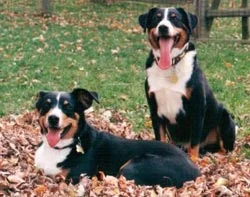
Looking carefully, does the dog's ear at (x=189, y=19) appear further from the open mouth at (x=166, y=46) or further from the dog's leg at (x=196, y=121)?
the dog's leg at (x=196, y=121)

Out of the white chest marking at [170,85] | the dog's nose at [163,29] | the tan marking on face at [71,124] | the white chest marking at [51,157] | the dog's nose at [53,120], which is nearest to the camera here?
the dog's nose at [53,120]

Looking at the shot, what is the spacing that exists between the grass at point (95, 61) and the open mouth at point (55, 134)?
264 centimetres

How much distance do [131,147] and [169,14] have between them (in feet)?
4.86

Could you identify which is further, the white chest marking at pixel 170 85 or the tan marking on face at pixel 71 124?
the white chest marking at pixel 170 85

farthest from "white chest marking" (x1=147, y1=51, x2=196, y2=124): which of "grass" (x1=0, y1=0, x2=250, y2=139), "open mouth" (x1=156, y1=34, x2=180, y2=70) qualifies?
"grass" (x1=0, y1=0, x2=250, y2=139)

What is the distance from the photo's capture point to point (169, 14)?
7355 millimetres

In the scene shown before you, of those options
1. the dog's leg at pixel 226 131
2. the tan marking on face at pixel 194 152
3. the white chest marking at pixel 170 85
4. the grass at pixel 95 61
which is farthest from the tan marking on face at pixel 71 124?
the grass at pixel 95 61

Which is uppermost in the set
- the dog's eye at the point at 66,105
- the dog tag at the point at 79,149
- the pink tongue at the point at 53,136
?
the dog's eye at the point at 66,105

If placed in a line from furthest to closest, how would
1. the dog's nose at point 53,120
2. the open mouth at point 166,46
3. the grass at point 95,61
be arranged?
the grass at point 95,61
the open mouth at point 166,46
the dog's nose at point 53,120

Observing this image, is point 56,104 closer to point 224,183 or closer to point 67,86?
point 224,183

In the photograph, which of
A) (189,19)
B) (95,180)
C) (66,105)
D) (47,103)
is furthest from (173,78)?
(95,180)

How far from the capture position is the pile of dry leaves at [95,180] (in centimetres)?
595

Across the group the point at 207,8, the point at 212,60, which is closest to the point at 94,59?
the point at 212,60

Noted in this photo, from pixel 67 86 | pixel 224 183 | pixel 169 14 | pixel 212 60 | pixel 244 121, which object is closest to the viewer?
pixel 224 183
